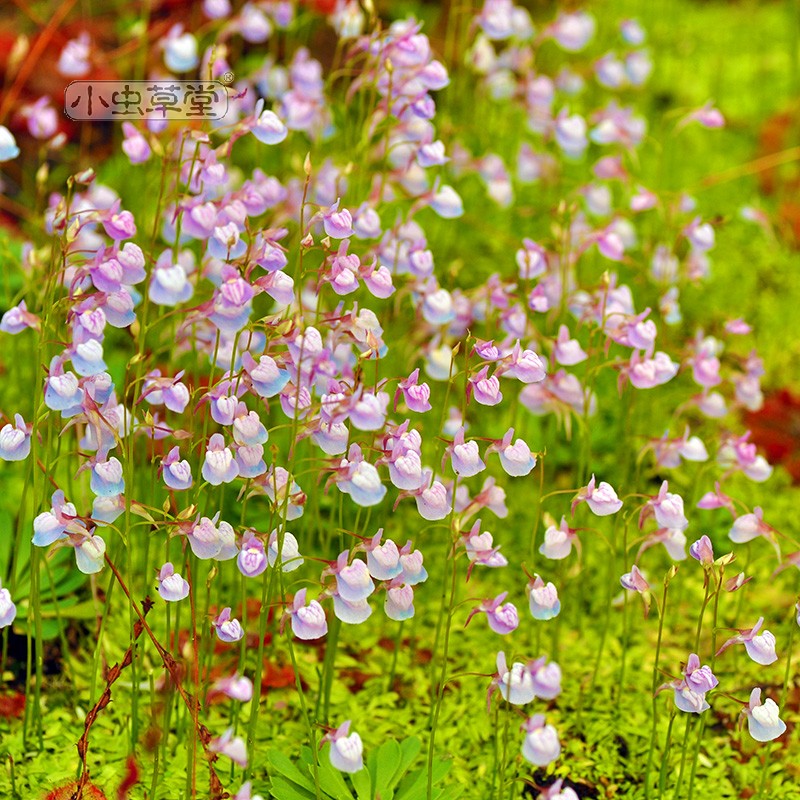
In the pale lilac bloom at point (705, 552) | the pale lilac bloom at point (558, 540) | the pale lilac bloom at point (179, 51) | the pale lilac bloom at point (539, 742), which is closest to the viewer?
the pale lilac bloom at point (539, 742)

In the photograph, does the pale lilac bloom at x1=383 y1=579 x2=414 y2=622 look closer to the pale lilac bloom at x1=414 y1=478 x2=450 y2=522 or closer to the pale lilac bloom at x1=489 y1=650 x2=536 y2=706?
the pale lilac bloom at x1=414 y1=478 x2=450 y2=522

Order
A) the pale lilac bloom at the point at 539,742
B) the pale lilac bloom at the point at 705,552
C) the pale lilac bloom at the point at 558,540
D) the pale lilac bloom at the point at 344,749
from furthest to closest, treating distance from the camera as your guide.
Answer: the pale lilac bloom at the point at 558,540 → the pale lilac bloom at the point at 705,552 → the pale lilac bloom at the point at 344,749 → the pale lilac bloom at the point at 539,742

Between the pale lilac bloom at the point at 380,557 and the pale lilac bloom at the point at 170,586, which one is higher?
the pale lilac bloom at the point at 380,557

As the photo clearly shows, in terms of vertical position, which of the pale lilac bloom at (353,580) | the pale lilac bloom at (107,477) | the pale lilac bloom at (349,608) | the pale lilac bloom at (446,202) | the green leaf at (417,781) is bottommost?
the green leaf at (417,781)

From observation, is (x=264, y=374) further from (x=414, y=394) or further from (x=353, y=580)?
(x=353, y=580)

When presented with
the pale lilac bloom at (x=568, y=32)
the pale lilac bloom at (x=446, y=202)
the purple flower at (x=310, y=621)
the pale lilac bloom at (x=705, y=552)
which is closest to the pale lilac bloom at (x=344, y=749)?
the purple flower at (x=310, y=621)

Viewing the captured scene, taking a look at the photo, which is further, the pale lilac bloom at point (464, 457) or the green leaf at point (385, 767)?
the green leaf at point (385, 767)

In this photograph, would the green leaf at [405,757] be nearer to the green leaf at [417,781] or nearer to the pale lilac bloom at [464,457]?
the green leaf at [417,781]

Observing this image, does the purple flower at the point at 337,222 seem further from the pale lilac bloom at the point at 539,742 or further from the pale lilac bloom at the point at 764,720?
the pale lilac bloom at the point at 764,720
